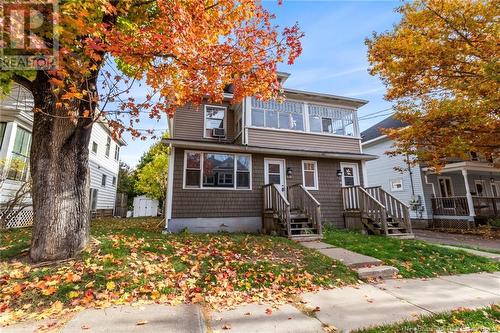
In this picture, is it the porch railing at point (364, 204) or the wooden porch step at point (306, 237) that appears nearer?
the wooden porch step at point (306, 237)

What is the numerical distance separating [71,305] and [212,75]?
5386mm

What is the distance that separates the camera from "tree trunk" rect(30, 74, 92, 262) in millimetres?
4598

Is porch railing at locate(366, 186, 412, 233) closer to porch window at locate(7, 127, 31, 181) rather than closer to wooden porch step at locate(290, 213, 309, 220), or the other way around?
wooden porch step at locate(290, 213, 309, 220)

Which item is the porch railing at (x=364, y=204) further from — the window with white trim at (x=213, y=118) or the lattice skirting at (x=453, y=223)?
the lattice skirting at (x=453, y=223)

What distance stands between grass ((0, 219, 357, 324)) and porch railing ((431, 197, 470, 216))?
47.2 ft

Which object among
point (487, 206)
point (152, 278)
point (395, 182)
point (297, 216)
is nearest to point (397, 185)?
point (395, 182)

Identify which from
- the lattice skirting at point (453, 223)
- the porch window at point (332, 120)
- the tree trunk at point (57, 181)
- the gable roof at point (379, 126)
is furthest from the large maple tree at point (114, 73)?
the gable roof at point (379, 126)

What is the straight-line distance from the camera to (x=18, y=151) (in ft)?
35.8

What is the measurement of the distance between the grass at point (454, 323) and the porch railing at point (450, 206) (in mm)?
15022

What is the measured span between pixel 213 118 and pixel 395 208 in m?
8.77

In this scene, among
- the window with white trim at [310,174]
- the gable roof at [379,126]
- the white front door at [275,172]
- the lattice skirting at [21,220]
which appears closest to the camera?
the lattice skirting at [21,220]

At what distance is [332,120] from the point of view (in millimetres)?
12633

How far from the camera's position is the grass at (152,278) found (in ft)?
11.5

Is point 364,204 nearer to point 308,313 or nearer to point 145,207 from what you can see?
point 308,313
